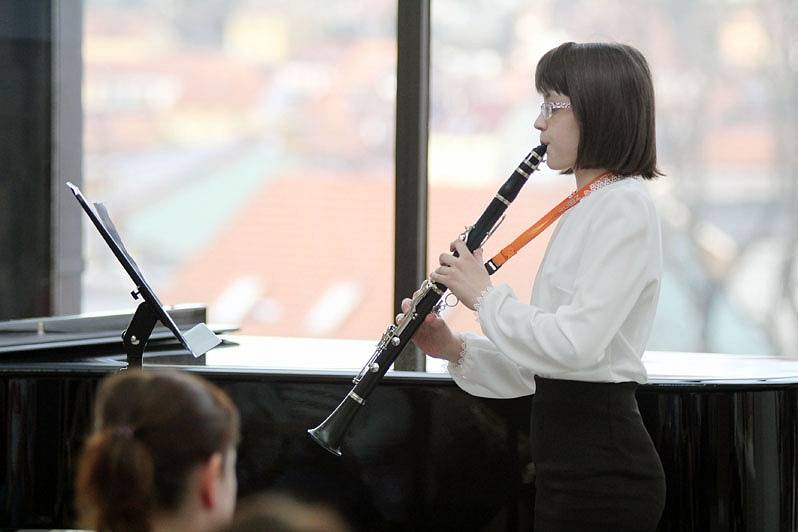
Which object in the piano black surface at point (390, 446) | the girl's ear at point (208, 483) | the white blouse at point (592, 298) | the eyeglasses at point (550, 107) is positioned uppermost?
the eyeglasses at point (550, 107)

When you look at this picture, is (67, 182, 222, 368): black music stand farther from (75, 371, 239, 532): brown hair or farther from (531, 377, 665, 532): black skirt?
(75, 371, 239, 532): brown hair

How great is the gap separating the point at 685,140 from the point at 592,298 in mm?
2297

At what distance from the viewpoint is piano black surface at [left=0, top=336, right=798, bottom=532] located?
2307mm

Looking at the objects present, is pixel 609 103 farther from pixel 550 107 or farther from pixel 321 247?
pixel 321 247

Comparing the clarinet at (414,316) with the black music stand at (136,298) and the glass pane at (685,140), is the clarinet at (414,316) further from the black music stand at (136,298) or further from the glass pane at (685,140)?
the glass pane at (685,140)

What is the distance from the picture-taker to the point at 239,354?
2.78m

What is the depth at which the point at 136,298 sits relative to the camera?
2.26 meters

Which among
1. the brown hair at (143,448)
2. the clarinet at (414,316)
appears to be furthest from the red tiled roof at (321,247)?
the brown hair at (143,448)

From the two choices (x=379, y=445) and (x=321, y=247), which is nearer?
(x=379, y=445)

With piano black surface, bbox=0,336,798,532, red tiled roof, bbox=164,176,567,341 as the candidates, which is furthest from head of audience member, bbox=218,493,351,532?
red tiled roof, bbox=164,176,567,341

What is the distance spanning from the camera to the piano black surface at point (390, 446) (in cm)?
231

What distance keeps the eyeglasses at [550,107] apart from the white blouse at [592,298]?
0.50 ft

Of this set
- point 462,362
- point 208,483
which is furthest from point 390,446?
point 208,483

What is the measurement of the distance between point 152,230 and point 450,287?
8.86 feet
